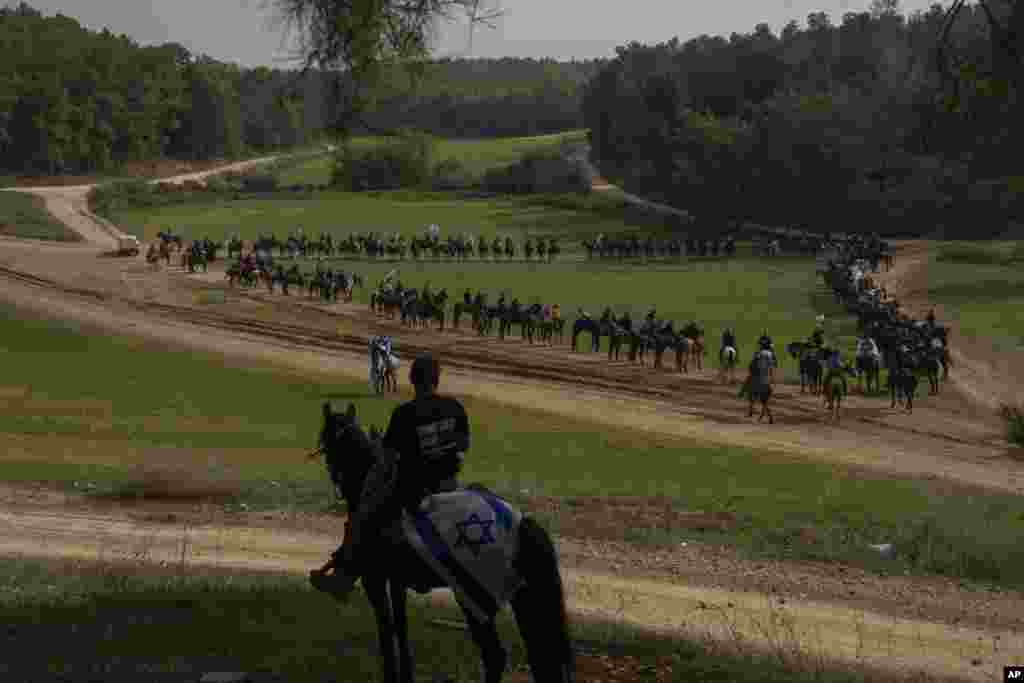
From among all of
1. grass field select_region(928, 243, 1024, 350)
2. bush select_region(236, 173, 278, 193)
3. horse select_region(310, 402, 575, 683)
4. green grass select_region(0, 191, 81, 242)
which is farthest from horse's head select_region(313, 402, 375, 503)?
bush select_region(236, 173, 278, 193)

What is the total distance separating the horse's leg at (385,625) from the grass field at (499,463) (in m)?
8.17

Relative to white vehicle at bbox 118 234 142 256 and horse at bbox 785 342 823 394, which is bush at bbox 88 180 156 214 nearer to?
white vehicle at bbox 118 234 142 256

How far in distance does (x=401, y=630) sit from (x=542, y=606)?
1130 mm

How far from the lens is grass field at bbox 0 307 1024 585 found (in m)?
15.9

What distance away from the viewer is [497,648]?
24.4ft

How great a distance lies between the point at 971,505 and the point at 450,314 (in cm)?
3154

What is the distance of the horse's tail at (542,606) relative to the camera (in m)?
7.12

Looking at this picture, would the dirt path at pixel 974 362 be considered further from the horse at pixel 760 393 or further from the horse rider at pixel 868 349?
the horse at pixel 760 393

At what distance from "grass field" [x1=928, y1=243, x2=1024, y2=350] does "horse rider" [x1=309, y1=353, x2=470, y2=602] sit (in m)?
36.6

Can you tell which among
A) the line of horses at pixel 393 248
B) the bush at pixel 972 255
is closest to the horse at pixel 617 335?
the line of horses at pixel 393 248

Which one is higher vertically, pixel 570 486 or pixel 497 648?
pixel 497 648

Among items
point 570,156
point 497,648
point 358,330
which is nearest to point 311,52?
point 497,648

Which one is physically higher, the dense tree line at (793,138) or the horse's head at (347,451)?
the dense tree line at (793,138)

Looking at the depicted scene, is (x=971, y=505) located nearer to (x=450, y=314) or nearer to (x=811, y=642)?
(x=811, y=642)
